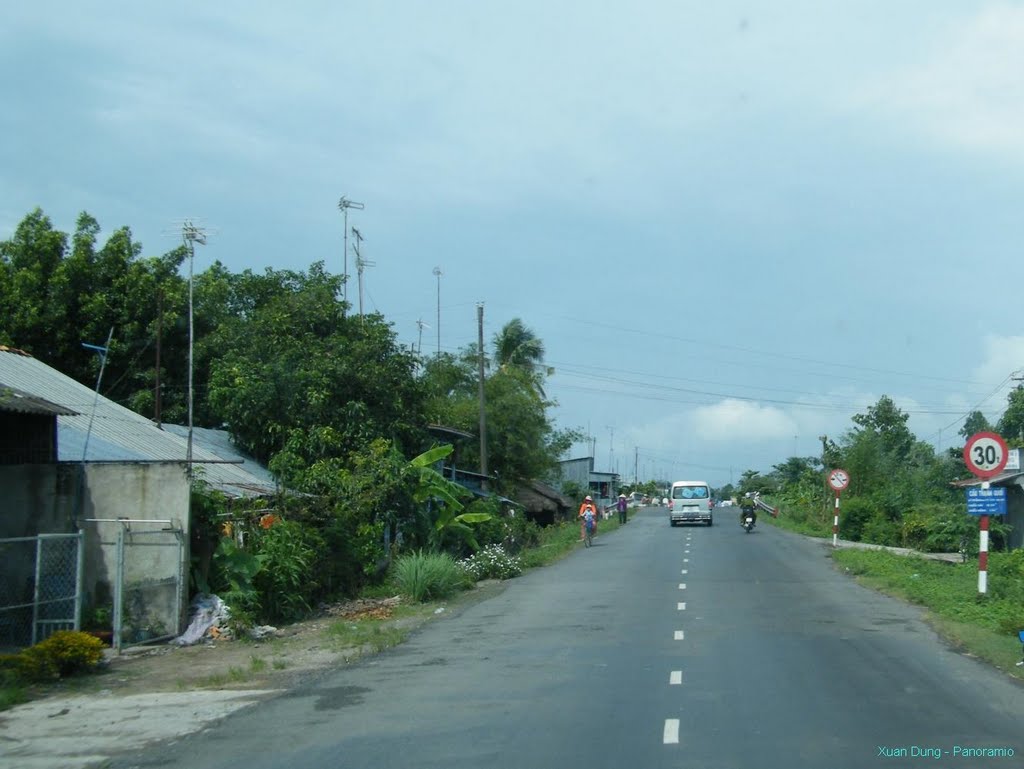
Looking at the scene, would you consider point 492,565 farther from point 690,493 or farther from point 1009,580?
point 690,493

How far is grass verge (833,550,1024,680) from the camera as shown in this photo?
13.5 m

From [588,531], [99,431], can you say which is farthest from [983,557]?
[588,531]

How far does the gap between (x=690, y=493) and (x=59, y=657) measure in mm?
45666

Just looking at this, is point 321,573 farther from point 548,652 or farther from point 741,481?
point 741,481

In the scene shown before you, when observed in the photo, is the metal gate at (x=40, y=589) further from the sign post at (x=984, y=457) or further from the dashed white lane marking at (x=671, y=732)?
the sign post at (x=984, y=457)

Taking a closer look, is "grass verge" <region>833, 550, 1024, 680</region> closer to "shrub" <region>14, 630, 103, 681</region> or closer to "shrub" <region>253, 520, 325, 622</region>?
"shrub" <region>253, 520, 325, 622</region>

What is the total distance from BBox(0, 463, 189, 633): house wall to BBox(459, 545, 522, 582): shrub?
10327mm

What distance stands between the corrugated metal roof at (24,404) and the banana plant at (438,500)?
10.0 m

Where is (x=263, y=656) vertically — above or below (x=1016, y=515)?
below

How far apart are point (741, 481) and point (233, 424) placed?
431ft

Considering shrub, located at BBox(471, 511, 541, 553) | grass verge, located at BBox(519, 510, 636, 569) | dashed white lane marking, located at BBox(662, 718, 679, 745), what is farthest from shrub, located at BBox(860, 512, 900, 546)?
dashed white lane marking, located at BBox(662, 718, 679, 745)

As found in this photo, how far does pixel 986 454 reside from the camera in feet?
55.7

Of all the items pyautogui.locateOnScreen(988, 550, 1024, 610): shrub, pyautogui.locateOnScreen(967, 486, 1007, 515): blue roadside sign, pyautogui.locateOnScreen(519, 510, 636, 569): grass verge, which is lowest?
pyautogui.locateOnScreen(519, 510, 636, 569): grass verge

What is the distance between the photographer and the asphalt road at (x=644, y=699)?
8.30 meters
